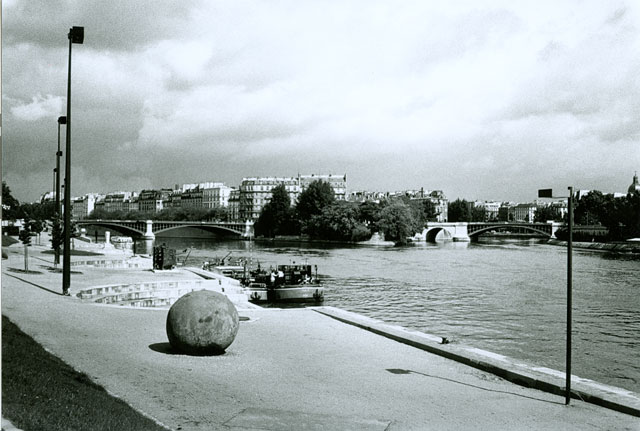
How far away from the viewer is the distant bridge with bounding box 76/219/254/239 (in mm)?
105338

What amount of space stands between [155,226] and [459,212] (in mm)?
75807

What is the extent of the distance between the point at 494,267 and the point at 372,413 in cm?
4785

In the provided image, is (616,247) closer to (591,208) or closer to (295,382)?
(591,208)

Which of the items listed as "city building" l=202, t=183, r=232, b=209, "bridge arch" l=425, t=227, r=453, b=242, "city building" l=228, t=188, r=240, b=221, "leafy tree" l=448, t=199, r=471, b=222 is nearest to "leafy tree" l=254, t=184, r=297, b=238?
"bridge arch" l=425, t=227, r=453, b=242

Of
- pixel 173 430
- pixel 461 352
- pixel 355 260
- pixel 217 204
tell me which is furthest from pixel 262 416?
pixel 217 204

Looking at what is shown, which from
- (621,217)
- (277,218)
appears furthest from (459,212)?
(621,217)

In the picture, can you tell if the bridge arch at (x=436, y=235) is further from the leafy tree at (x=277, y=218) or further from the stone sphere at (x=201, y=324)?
the stone sphere at (x=201, y=324)

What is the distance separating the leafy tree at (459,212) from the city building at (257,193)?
3882cm

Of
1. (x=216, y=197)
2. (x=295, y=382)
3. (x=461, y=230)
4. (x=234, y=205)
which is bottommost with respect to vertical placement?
(x=295, y=382)

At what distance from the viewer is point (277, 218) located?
123500 mm

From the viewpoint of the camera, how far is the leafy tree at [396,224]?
9912cm

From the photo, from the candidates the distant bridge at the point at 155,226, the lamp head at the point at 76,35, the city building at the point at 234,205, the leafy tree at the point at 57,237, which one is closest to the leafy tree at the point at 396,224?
the distant bridge at the point at 155,226

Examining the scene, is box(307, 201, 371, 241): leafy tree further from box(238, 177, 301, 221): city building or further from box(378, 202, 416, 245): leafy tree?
box(238, 177, 301, 221): city building

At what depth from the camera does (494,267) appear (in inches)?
2159
